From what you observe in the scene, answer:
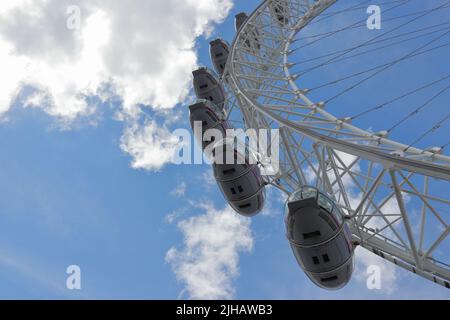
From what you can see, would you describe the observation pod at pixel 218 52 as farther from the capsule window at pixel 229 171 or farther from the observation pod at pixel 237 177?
the capsule window at pixel 229 171

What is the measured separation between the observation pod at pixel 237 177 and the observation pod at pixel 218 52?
1343 centimetres

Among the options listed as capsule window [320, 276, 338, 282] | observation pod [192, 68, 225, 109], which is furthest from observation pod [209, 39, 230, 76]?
capsule window [320, 276, 338, 282]

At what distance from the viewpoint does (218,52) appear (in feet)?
96.5

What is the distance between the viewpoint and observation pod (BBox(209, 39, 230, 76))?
2935cm

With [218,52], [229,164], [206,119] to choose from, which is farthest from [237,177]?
[218,52]

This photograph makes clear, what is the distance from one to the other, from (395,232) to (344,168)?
2.84 m

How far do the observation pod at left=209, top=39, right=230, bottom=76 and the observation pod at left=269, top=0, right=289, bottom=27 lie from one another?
4.60m

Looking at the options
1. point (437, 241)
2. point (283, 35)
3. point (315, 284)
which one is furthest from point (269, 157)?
point (283, 35)

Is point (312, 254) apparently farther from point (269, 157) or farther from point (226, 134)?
point (226, 134)

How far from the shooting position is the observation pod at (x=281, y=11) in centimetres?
2578

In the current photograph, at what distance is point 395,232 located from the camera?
42.8 feet

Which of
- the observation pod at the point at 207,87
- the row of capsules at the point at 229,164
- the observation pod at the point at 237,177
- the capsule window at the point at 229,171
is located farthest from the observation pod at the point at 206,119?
the capsule window at the point at 229,171

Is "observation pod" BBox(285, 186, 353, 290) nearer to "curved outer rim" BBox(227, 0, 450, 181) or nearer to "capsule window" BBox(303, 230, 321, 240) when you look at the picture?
"capsule window" BBox(303, 230, 321, 240)

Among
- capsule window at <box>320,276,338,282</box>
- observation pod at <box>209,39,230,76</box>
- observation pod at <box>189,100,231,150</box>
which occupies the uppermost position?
observation pod at <box>209,39,230,76</box>
